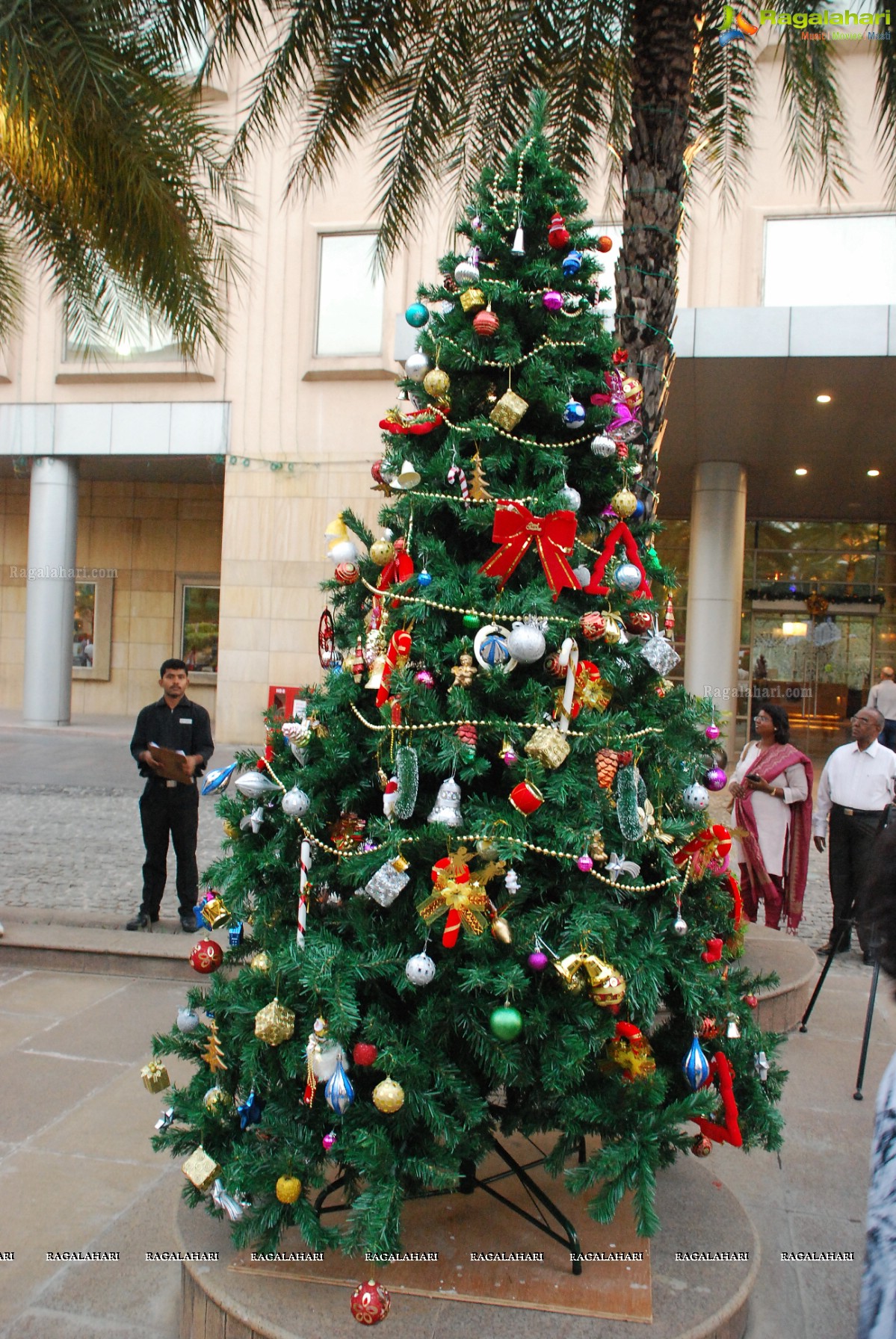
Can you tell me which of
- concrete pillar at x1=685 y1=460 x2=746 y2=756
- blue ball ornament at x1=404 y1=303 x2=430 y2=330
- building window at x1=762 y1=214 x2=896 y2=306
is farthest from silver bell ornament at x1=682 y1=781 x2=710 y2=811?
concrete pillar at x1=685 y1=460 x2=746 y2=756

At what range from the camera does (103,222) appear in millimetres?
6629

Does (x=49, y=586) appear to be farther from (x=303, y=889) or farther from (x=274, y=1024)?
(x=274, y=1024)

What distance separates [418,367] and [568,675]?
1046 millimetres

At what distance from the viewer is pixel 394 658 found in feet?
8.50

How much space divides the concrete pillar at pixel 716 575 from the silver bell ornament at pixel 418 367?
13253mm

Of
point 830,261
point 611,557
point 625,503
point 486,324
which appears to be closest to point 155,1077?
point 611,557

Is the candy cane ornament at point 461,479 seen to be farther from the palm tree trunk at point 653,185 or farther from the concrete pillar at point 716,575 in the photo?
the concrete pillar at point 716,575

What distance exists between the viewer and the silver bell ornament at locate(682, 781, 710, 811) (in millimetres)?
2812

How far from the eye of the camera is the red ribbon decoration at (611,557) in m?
2.70

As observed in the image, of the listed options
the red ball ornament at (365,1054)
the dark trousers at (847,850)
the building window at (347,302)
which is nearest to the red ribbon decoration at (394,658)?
the red ball ornament at (365,1054)

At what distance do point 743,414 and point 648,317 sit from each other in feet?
28.5

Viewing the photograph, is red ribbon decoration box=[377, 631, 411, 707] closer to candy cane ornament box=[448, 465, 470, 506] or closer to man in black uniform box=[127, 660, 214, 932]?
candy cane ornament box=[448, 465, 470, 506]

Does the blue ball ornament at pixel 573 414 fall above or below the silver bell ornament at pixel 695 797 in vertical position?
above

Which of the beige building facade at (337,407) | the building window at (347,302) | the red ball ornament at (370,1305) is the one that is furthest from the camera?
the building window at (347,302)
